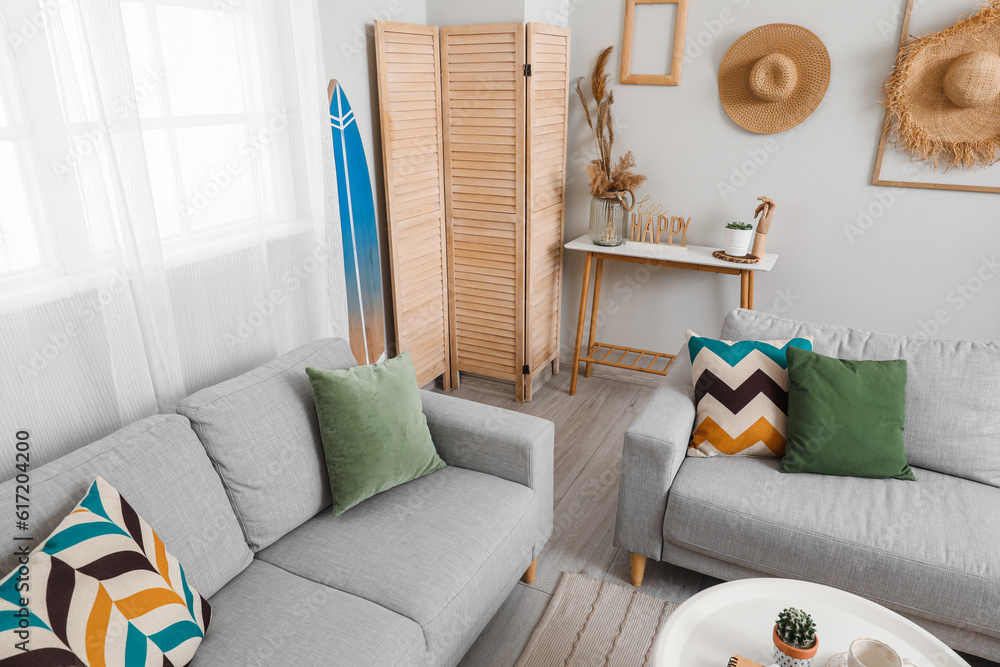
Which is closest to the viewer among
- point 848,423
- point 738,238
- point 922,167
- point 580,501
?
point 848,423

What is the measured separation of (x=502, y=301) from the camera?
3.12 meters

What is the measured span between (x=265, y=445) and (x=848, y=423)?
1.65 meters

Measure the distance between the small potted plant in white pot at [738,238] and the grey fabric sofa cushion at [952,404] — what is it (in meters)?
0.94

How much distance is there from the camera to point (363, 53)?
252cm

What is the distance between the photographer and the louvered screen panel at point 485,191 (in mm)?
2766

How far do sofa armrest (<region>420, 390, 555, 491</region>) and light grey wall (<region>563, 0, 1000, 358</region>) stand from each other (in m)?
1.67

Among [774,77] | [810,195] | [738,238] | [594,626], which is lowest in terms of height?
[594,626]

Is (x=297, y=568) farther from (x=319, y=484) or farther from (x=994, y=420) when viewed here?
(x=994, y=420)

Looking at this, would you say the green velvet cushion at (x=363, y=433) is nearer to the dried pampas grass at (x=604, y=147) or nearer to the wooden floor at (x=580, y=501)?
the wooden floor at (x=580, y=501)

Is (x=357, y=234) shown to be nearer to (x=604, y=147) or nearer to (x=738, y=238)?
(x=604, y=147)

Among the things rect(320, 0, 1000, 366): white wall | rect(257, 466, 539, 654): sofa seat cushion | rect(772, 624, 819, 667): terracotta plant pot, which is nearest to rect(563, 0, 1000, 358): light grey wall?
rect(320, 0, 1000, 366): white wall

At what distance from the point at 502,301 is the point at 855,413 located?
1661mm

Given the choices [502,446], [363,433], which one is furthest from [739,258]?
[363,433]

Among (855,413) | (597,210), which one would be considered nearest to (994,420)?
(855,413)
